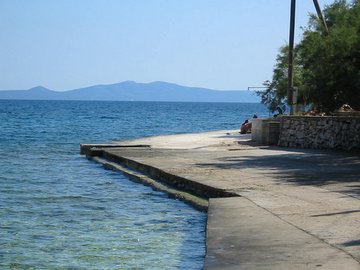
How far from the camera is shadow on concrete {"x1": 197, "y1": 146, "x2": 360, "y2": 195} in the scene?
14078mm

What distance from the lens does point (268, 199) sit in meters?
11.6

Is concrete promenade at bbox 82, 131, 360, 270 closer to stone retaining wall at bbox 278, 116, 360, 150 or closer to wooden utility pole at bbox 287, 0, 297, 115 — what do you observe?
stone retaining wall at bbox 278, 116, 360, 150

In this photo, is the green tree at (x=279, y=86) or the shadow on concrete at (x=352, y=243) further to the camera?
the green tree at (x=279, y=86)

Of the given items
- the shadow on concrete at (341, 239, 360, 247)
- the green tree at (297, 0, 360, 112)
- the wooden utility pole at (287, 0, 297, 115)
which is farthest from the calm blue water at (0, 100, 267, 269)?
the wooden utility pole at (287, 0, 297, 115)

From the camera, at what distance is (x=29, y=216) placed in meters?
12.6

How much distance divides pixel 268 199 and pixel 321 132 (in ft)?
40.4

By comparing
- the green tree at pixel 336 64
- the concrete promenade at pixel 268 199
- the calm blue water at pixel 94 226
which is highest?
the green tree at pixel 336 64

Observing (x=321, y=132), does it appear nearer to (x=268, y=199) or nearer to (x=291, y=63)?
(x=291, y=63)

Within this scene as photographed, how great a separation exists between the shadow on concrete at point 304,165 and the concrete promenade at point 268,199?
18mm

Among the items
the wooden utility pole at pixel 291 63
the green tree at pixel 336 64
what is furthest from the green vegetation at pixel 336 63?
the wooden utility pole at pixel 291 63

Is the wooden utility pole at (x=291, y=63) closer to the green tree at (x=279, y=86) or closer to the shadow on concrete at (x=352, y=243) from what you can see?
the green tree at (x=279, y=86)

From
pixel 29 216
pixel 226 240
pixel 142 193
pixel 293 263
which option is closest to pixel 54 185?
pixel 142 193

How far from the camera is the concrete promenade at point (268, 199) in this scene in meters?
7.65

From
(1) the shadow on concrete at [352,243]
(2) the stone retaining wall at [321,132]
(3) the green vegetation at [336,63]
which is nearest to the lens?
(1) the shadow on concrete at [352,243]
